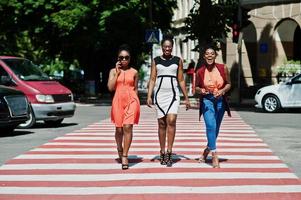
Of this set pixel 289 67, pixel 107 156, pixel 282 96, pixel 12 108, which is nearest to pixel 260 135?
pixel 107 156

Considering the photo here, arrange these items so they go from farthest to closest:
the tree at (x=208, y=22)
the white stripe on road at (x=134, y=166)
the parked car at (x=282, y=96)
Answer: the tree at (x=208, y=22)
the parked car at (x=282, y=96)
the white stripe on road at (x=134, y=166)

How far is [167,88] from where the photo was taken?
9.26m

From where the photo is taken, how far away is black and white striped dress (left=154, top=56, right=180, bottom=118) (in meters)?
9.23

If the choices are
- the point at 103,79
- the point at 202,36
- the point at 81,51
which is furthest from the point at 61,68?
the point at 202,36

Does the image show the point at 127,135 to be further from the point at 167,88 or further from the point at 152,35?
the point at 152,35

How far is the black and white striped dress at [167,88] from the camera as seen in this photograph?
30.3ft

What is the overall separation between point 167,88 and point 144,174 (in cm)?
136

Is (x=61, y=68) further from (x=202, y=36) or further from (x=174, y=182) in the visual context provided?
(x=174, y=182)

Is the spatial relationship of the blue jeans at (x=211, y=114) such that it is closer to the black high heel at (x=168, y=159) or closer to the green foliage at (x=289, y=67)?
the black high heel at (x=168, y=159)

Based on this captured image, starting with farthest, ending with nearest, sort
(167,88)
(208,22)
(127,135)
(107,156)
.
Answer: (208,22) → (107,156) → (167,88) → (127,135)

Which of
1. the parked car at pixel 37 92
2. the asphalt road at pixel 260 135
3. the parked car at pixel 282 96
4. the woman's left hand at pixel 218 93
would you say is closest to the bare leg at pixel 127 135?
the woman's left hand at pixel 218 93

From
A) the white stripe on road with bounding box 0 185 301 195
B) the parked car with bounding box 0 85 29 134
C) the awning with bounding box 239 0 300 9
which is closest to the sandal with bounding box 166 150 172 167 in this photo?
the white stripe on road with bounding box 0 185 301 195

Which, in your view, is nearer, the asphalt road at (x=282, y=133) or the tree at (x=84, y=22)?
the asphalt road at (x=282, y=133)

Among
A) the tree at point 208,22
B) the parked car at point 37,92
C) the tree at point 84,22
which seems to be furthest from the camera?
the tree at point 84,22
